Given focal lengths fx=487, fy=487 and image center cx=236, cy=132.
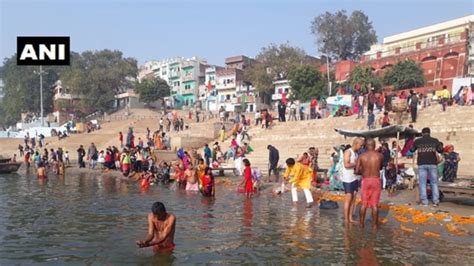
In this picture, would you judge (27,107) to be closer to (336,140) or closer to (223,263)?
(336,140)

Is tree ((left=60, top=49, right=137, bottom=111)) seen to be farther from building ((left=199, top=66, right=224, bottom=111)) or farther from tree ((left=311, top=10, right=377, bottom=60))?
tree ((left=311, top=10, right=377, bottom=60))

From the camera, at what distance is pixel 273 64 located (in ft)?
203

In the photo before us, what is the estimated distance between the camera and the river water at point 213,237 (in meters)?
6.79

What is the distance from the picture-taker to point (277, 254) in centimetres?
696

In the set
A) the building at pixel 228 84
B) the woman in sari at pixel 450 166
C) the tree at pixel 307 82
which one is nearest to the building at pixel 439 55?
the tree at pixel 307 82

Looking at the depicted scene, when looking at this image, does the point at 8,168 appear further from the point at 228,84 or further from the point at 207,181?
the point at 228,84

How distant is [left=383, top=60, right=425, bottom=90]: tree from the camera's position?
4494 centimetres

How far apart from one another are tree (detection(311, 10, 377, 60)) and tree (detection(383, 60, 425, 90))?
21.1m

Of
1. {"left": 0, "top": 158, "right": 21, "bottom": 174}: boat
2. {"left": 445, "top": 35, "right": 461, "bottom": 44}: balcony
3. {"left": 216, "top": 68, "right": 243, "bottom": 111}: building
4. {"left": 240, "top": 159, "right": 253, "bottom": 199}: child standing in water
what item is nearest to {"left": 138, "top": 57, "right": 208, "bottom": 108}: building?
{"left": 216, "top": 68, "right": 243, "bottom": 111}: building

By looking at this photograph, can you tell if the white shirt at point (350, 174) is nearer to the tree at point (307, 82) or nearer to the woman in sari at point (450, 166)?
the woman in sari at point (450, 166)

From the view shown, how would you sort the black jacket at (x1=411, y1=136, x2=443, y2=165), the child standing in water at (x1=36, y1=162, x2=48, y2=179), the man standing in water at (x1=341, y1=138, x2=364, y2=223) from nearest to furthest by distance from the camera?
the man standing in water at (x1=341, y1=138, x2=364, y2=223) < the black jacket at (x1=411, y1=136, x2=443, y2=165) < the child standing in water at (x1=36, y1=162, x2=48, y2=179)

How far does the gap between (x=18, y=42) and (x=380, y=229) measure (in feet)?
26.1

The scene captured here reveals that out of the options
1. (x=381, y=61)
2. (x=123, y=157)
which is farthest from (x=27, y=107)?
(x=123, y=157)

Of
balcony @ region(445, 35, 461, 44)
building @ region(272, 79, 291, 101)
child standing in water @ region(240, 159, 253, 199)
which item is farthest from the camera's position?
building @ region(272, 79, 291, 101)
